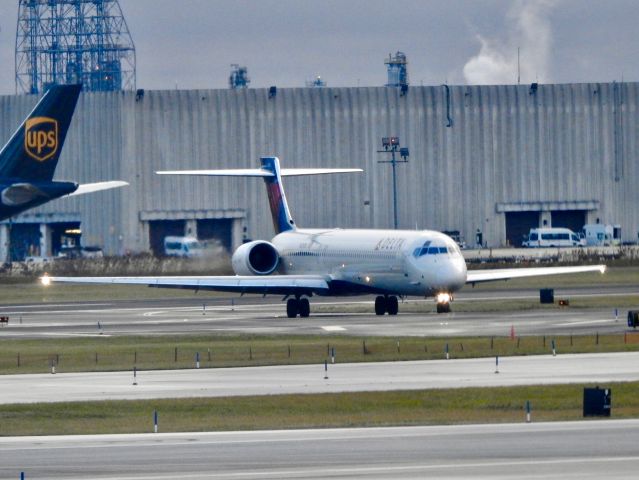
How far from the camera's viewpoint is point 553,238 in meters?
136

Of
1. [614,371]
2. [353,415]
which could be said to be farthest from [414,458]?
[614,371]

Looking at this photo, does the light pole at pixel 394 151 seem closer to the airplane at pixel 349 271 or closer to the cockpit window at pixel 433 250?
the airplane at pixel 349 271

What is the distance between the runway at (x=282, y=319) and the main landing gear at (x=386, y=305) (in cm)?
59

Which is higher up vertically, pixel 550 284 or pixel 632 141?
pixel 632 141

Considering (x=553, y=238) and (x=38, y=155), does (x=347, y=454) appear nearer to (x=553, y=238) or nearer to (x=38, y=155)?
(x=38, y=155)

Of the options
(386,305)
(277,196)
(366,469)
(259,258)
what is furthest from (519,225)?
(366,469)

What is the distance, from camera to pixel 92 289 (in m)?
104

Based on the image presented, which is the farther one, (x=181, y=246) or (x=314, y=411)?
(x=181, y=246)

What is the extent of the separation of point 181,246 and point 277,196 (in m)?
41.8

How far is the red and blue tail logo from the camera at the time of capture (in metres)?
86.7

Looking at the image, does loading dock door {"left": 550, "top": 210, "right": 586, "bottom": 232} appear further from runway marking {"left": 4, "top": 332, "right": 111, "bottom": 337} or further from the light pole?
runway marking {"left": 4, "top": 332, "right": 111, "bottom": 337}

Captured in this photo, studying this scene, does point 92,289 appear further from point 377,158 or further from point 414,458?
point 414,458

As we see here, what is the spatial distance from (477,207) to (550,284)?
39.3 m

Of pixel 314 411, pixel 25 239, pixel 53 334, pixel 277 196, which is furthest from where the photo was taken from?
pixel 25 239
